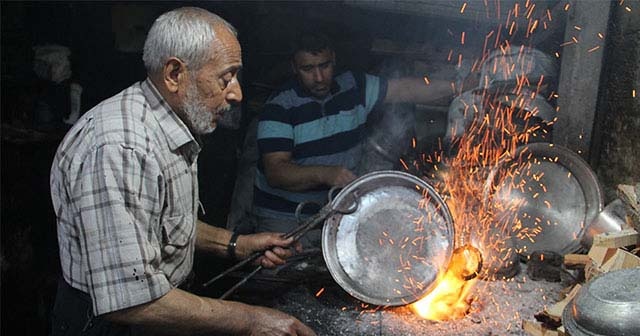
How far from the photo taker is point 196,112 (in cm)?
254

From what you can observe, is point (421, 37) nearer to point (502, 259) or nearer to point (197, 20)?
point (502, 259)

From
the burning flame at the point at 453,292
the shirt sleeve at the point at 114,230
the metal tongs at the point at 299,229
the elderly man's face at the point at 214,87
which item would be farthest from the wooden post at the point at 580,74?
the shirt sleeve at the point at 114,230

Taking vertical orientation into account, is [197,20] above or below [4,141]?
above

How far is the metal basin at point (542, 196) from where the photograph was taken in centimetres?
400

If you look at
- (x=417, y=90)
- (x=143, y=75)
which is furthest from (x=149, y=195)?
(x=143, y=75)

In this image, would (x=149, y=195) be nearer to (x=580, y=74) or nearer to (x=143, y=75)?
(x=580, y=74)

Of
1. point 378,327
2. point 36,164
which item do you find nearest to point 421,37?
point 378,327

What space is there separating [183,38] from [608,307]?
220 centimetres

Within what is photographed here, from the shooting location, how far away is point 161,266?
255 centimetres

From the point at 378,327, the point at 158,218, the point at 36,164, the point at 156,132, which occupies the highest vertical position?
the point at 156,132

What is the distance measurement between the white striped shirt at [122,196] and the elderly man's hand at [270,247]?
76 cm

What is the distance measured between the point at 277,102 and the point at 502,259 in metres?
2.40

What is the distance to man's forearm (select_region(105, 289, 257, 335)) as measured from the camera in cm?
226

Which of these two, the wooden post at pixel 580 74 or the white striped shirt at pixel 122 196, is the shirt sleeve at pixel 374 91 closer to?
the wooden post at pixel 580 74
